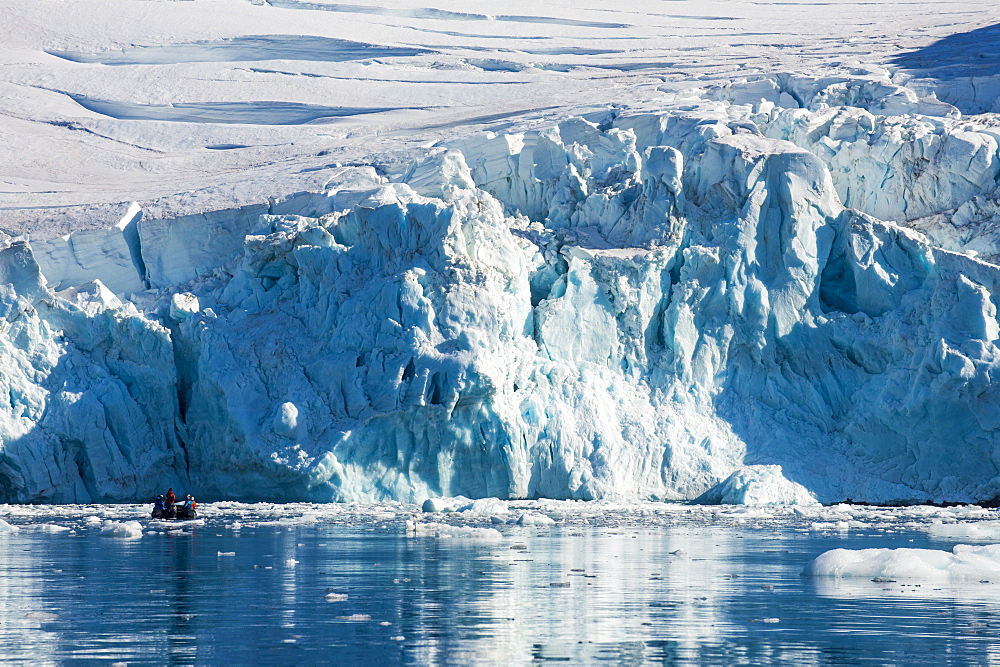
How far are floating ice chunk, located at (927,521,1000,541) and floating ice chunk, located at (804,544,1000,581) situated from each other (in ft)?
12.0

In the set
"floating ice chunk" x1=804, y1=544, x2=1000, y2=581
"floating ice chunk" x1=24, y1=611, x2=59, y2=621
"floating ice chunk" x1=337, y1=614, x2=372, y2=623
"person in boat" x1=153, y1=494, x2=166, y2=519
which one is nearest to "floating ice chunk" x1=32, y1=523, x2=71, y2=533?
"person in boat" x1=153, y1=494, x2=166, y2=519

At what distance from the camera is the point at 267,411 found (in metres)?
20.1

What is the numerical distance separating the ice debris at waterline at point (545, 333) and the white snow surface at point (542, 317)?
0.04m

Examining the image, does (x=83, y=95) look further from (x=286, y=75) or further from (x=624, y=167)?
(x=624, y=167)

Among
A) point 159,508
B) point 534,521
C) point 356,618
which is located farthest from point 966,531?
point 159,508

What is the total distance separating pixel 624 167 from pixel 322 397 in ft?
23.6

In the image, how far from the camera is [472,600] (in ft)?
28.1

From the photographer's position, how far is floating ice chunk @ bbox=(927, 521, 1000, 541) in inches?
553

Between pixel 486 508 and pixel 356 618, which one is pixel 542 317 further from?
pixel 356 618

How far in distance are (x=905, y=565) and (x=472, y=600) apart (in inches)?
147

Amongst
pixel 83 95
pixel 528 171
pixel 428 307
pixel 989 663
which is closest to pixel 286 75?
pixel 83 95

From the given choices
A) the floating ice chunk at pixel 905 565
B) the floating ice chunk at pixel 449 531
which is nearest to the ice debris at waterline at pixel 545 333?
the floating ice chunk at pixel 449 531

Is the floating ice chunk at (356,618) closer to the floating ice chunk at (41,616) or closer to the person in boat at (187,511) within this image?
the floating ice chunk at (41,616)

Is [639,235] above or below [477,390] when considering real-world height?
above
